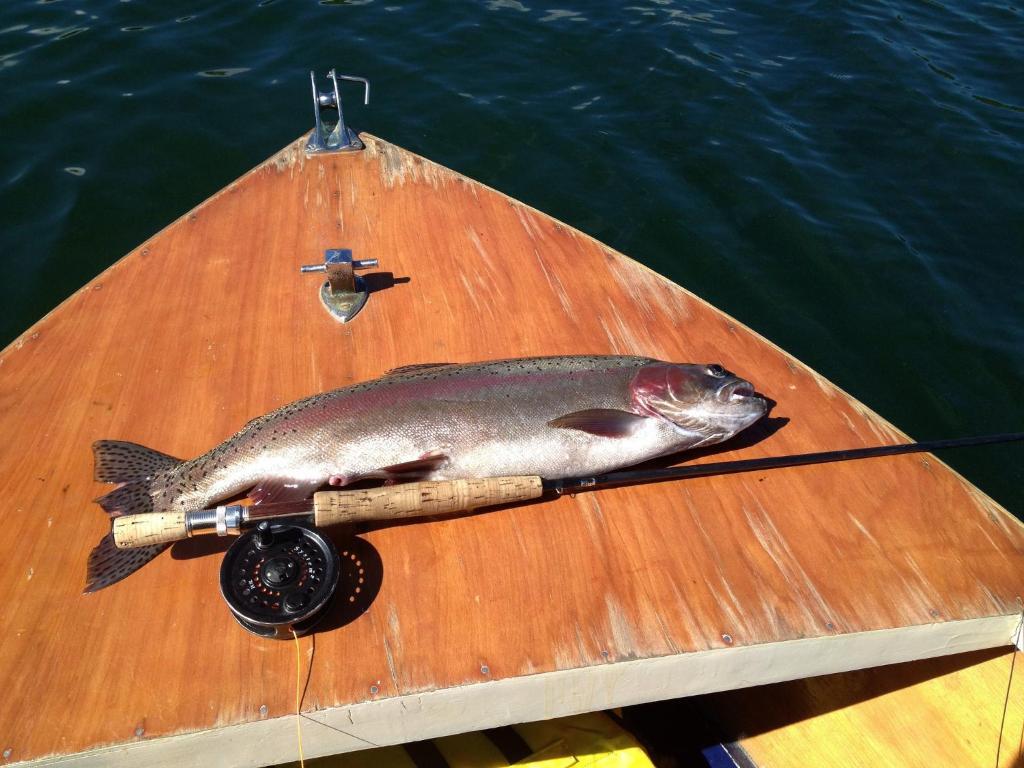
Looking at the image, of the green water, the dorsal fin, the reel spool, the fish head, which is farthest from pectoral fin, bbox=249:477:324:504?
the green water

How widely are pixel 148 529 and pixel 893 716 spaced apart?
13.9 ft

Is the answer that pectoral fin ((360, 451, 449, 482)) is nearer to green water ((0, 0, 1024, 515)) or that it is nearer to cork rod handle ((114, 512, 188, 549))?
cork rod handle ((114, 512, 188, 549))

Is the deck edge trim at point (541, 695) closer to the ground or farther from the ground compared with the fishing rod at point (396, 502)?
closer to the ground

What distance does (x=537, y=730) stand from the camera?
12.3 ft

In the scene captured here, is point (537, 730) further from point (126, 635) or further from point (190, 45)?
point (190, 45)

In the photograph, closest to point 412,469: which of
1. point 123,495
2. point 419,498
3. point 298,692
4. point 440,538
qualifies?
point 419,498

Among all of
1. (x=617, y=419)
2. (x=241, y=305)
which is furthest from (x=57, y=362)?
(x=617, y=419)

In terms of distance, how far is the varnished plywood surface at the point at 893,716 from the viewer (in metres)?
3.89

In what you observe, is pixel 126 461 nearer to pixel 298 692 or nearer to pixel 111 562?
pixel 111 562

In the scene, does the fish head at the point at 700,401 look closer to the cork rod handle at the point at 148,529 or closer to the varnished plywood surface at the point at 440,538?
the varnished plywood surface at the point at 440,538

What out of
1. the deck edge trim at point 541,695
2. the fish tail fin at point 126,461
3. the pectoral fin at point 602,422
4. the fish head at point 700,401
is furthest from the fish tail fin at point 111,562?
the fish head at point 700,401

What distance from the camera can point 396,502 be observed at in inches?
136

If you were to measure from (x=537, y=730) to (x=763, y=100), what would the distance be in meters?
9.47

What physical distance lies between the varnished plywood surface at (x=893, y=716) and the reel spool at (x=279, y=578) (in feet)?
8.67
